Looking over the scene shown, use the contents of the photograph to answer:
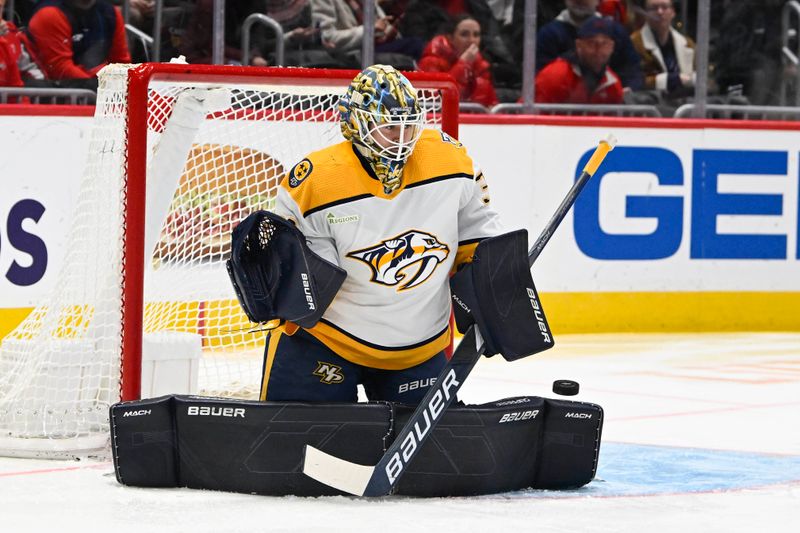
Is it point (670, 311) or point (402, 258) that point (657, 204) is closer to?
point (670, 311)

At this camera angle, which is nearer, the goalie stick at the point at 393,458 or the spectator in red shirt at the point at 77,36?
the goalie stick at the point at 393,458

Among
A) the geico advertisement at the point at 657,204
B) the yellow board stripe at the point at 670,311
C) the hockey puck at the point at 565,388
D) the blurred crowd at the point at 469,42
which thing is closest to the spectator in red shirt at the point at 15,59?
the blurred crowd at the point at 469,42

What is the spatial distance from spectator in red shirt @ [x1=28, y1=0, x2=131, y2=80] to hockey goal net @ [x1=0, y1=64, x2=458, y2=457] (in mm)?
1596

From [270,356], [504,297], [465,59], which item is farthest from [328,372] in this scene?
[465,59]

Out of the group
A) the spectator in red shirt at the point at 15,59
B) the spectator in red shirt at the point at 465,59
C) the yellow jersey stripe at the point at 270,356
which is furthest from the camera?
the spectator in red shirt at the point at 465,59

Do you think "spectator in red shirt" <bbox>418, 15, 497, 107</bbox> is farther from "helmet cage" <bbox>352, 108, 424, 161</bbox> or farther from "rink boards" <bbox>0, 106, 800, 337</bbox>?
"helmet cage" <bbox>352, 108, 424, 161</bbox>

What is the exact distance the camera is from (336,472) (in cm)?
332

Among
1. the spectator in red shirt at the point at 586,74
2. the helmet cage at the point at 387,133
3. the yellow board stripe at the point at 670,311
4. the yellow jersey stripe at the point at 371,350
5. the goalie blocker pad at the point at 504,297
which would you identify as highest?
the spectator in red shirt at the point at 586,74

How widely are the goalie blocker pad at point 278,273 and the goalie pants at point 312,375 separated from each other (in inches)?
5.1

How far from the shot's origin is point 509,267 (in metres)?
3.46

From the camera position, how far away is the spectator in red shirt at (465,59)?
706cm

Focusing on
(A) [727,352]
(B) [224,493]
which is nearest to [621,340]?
(A) [727,352]

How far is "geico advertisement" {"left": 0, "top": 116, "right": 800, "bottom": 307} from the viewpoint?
7.07 meters

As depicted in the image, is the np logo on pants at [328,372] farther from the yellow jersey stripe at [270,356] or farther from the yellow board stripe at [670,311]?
the yellow board stripe at [670,311]
